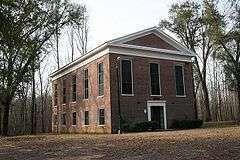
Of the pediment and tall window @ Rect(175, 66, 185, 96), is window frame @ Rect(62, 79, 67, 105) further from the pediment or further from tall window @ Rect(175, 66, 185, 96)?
tall window @ Rect(175, 66, 185, 96)

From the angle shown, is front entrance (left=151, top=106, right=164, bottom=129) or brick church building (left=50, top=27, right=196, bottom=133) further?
front entrance (left=151, top=106, right=164, bottom=129)

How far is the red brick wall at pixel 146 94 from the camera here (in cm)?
3241

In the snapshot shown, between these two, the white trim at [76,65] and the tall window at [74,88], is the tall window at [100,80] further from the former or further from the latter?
the tall window at [74,88]

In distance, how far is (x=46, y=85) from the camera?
66188mm

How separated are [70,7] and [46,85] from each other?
27629 mm

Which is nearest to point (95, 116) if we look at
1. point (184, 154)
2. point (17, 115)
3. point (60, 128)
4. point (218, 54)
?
point (60, 128)

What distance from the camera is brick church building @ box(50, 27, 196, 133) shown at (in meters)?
32.5

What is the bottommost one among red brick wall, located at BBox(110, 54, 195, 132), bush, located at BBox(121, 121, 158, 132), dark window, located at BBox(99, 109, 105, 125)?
bush, located at BBox(121, 121, 158, 132)

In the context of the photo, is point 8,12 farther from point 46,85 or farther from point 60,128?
point 46,85

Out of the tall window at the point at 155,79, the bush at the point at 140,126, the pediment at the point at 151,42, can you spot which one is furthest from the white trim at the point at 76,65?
the bush at the point at 140,126

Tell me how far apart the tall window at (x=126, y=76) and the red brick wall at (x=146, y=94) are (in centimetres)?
42

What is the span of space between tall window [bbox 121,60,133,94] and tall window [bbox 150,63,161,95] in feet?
8.63

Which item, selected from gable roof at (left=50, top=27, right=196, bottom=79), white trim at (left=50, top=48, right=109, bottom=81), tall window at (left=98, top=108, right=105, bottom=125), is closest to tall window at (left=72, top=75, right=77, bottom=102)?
white trim at (left=50, top=48, right=109, bottom=81)

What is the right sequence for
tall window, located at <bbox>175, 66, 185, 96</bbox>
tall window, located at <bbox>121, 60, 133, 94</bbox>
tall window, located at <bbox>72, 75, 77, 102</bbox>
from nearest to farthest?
1. tall window, located at <bbox>121, 60, 133, 94</bbox>
2. tall window, located at <bbox>175, 66, 185, 96</bbox>
3. tall window, located at <bbox>72, 75, 77, 102</bbox>
